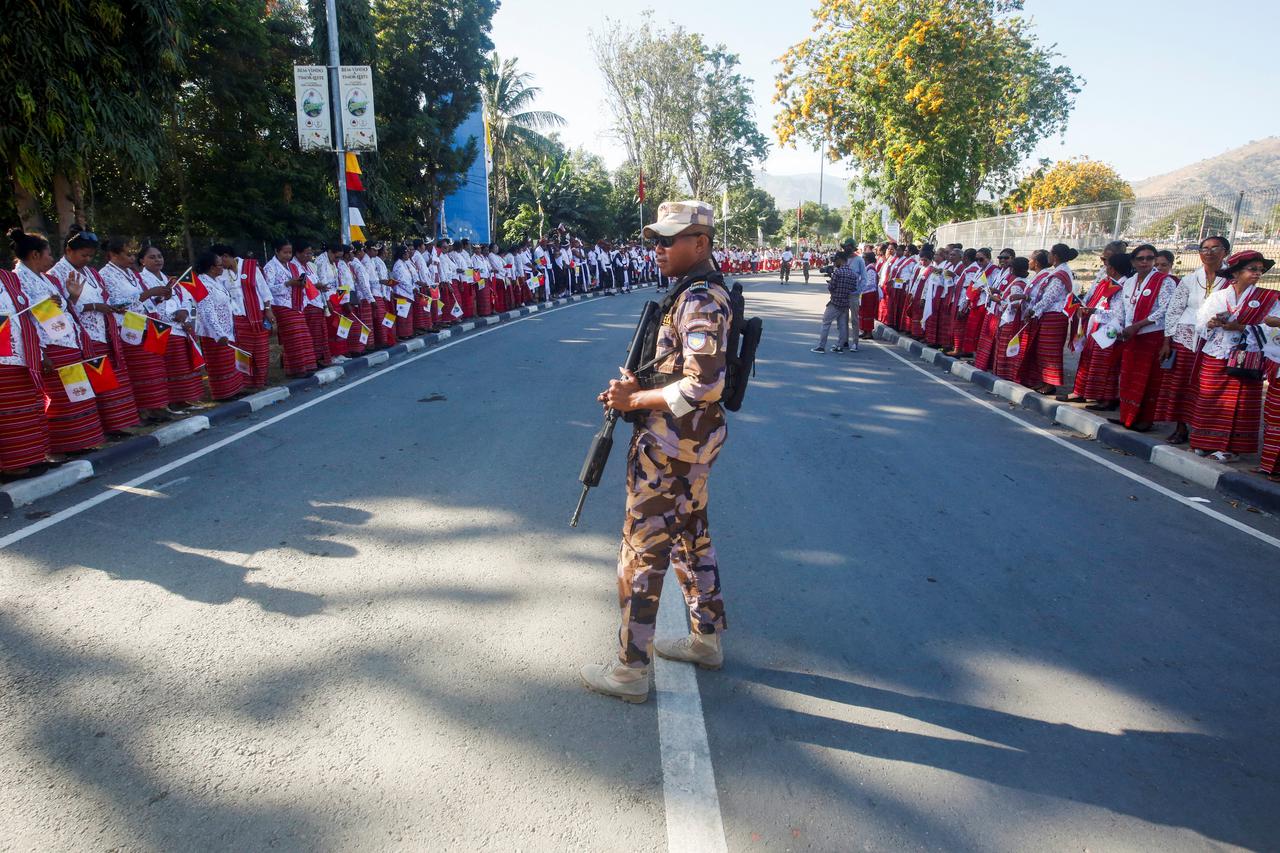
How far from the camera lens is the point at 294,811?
7.76ft

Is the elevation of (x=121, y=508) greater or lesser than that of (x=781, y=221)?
lesser

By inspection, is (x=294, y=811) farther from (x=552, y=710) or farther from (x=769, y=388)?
(x=769, y=388)

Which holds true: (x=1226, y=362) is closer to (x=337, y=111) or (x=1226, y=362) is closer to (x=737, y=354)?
(x=737, y=354)

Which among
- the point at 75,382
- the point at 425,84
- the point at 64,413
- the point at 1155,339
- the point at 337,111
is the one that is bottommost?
the point at 64,413

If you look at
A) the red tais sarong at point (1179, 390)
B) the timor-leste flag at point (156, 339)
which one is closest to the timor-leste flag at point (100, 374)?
the timor-leste flag at point (156, 339)

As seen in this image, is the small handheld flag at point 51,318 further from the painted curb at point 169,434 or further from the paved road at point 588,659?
the paved road at point 588,659

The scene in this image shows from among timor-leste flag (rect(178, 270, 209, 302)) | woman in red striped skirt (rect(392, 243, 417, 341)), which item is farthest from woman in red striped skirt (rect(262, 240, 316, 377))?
woman in red striped skirt (rect(392, 243, 417, 341))

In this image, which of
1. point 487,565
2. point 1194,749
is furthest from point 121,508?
point 1194,749

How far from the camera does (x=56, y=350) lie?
5895 millimetres

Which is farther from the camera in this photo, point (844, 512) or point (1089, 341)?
point (1089, 341)

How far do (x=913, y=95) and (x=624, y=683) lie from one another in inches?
856

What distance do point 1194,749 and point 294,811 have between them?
3088 millimetres

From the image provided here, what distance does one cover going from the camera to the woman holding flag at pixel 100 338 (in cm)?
622

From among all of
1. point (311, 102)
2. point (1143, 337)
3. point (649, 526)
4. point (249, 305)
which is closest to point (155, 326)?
point (249, 305)
